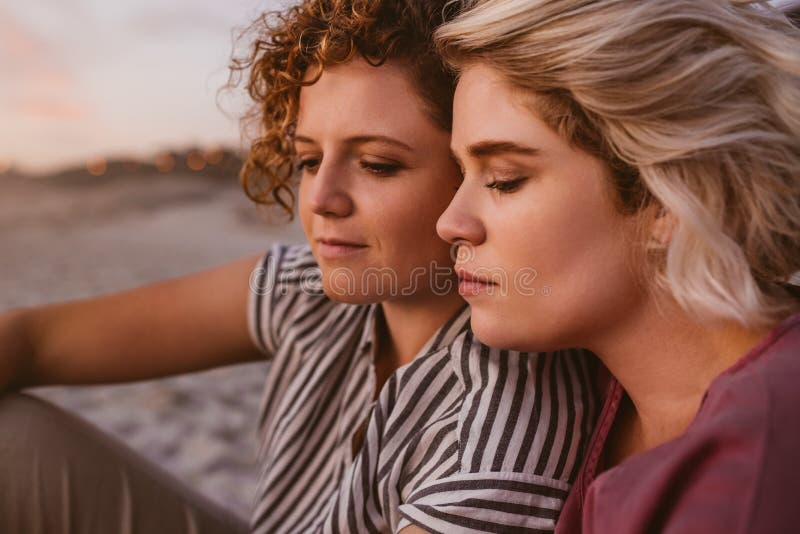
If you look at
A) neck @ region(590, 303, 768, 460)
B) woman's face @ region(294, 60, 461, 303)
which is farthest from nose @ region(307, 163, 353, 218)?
neck @ region(590, 303, 768, 460)

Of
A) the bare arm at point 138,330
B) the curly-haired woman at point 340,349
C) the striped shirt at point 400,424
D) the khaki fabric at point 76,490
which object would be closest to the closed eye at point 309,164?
the curly-haired woman at point 340,349

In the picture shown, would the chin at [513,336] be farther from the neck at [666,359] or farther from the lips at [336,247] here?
the lips at [336,247]

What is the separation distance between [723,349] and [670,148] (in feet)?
1.21

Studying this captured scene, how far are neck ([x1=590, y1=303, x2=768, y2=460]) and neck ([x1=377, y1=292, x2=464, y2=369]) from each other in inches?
16.6

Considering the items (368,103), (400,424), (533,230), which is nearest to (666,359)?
(533,230)

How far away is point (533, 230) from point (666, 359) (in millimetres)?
348

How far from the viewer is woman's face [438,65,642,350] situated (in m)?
1.19

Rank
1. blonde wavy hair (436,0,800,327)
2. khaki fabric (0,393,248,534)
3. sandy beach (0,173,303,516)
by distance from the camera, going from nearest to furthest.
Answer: blonde wavy hair (436,0,800,327), khaki fabric (0,393,248,534), sandy beach (0,173,303,516)

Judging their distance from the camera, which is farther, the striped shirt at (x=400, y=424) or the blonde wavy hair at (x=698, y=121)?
the striped shirt at (x=400, y=424)

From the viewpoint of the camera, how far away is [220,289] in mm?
1960

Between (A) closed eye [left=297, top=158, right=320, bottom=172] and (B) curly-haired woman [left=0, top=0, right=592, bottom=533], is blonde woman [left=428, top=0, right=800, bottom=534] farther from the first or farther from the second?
(A) closed eye [left=297, top=158, right=320, bottom=172]

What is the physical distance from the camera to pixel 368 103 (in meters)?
1.45

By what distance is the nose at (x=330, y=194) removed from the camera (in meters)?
1.47

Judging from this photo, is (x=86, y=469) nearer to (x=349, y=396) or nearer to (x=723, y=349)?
(x=349, y=396)
